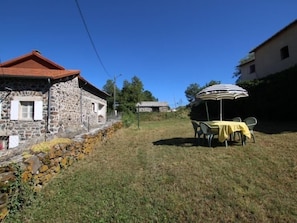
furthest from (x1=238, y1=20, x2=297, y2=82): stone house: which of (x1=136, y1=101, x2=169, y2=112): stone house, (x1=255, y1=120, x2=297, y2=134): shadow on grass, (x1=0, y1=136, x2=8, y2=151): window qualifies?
(x1=136, y1=101, x2=169, y2=112): stone house

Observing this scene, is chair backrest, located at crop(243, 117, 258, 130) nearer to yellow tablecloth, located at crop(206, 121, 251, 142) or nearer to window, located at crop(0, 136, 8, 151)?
yellow tablecloth, located at crop(206, 121, 251, 142)

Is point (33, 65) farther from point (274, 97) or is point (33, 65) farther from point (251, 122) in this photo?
point (274, 97)

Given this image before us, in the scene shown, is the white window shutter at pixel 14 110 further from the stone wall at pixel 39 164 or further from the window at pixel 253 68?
the window at pixel 253 68

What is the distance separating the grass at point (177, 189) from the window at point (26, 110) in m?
5.73

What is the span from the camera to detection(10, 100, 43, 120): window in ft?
33.3

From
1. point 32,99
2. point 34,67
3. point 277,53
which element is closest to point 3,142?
point 32,99

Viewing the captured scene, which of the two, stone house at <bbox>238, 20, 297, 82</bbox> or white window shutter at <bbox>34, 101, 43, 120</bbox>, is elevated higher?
stone house at <bbox>238, 20, 297, 82</bbox>

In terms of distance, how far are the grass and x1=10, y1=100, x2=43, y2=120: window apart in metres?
5.73

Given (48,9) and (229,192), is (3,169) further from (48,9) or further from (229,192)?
(48,9)

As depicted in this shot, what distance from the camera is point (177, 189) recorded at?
4035 millimetres

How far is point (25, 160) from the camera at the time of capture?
153 inches

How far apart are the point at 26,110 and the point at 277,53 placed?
1705 cm

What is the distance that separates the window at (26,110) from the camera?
10141 millimetres

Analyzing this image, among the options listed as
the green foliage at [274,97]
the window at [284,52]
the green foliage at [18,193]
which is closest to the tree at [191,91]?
the window at [284,52]
